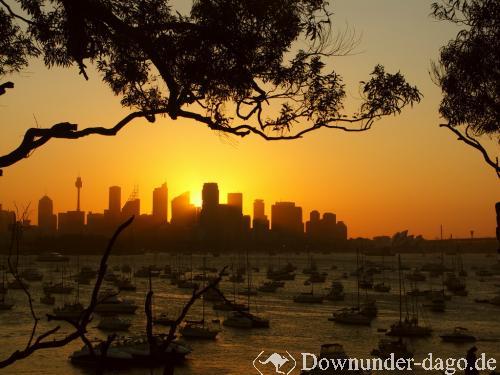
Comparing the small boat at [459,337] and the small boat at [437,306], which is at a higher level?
the small boat at [437,306]

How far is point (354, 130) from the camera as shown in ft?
32.1

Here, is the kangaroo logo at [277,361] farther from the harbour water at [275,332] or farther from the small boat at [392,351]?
the small boat at [392,351]

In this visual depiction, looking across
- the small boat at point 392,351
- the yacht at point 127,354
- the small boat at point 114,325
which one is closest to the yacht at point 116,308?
the small boat at point 114,325

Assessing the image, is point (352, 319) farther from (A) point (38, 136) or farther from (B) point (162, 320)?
(A) point (38, 136)

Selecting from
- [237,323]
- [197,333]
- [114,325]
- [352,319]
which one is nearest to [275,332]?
[237,323]

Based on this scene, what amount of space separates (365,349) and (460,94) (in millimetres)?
47900

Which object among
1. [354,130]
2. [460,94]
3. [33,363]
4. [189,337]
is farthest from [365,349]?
[354,130]

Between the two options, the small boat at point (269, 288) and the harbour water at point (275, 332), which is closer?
the harbour water at point (275, 332)

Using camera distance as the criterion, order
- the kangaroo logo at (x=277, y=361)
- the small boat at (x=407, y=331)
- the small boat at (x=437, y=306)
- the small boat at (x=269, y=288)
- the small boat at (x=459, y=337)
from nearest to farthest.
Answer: the kangaroo logo at (x=277, y=361), the small boat at (x=459, y=337), the small boat at (x=407, y=331), the small boat at (x=437, y=306), the small boat at (x=269, y=288)

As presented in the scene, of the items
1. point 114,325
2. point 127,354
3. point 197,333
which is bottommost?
point 127,354

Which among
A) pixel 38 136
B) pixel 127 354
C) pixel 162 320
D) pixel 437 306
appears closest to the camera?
pixel 38 136

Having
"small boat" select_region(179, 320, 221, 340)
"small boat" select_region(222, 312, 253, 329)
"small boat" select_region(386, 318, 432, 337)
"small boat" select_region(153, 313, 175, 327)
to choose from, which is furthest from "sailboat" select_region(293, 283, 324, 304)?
"small boat" select_region(179, 320, 221, 340)

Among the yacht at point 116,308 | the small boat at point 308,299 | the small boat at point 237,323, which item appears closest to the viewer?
the small boat at point 237,323

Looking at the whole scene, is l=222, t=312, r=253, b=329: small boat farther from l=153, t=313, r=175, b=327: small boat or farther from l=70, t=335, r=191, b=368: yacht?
l=70, t=335, r=191, b=368: yacht
